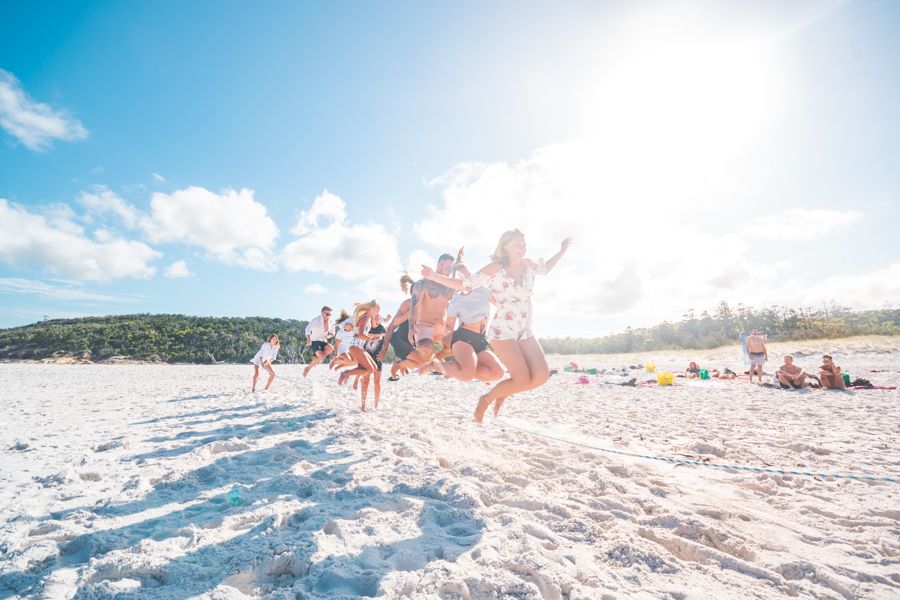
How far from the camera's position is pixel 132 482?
3248 mm

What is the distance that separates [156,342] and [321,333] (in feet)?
125

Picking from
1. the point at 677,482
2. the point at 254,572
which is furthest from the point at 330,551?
the point at 677,482

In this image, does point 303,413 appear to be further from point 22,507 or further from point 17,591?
point 17,591

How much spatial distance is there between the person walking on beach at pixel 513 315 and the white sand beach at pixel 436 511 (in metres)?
0.85

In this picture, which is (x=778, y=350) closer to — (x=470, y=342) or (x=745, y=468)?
(x=745, y=468)

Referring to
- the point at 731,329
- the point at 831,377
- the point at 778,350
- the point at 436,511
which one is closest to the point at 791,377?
the point at 831,377

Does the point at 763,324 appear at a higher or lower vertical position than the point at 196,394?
higher

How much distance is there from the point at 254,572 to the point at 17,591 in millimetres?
1009

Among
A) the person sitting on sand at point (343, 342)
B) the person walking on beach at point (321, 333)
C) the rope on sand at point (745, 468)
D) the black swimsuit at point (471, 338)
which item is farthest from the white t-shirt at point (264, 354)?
the rope on sand at point (745, 468)

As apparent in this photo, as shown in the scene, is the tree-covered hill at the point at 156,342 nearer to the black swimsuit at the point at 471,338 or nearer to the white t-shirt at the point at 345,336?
the white t-shirt at the point at 345,336

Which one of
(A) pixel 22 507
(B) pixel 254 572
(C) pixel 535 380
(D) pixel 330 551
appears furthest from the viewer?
(C) pixel 535 380

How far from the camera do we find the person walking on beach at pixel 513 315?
423 cm

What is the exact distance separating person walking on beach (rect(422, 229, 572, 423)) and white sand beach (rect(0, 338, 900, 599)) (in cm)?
85

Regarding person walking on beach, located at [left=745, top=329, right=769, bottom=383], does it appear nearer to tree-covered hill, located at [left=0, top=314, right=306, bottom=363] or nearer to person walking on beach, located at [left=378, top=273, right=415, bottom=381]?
person walking on beach, located at [left=378, top=273, right=415, bottom=381]
